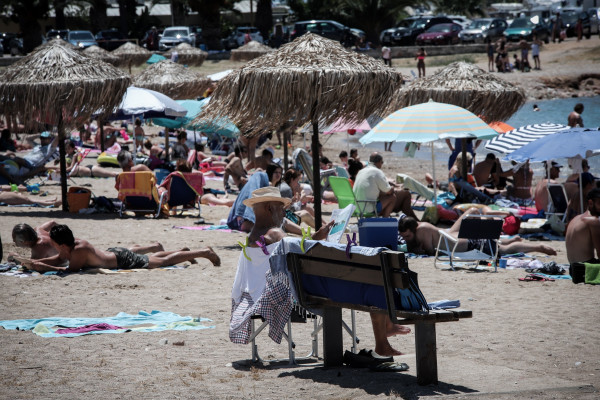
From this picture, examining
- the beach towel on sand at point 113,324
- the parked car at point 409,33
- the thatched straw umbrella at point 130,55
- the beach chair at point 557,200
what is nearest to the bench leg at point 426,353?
the beach towel on sand at point 113,324

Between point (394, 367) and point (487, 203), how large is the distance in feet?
26.7

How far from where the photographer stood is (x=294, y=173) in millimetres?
10461

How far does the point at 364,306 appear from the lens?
441 cm

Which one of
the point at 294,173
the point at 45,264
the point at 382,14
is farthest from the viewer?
the point at 382,14

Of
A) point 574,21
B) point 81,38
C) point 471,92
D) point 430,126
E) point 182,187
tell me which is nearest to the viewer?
point 430,126

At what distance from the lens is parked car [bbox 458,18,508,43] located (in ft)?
127

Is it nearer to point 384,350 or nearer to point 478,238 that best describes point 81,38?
point 478,238

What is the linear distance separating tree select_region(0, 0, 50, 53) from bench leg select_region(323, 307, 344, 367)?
124 ft

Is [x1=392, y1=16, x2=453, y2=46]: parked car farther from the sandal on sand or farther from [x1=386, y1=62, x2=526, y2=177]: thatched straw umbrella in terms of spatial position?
the sandal on sand

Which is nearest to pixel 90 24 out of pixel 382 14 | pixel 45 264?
pixel 382 14

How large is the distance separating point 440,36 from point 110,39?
16925mm

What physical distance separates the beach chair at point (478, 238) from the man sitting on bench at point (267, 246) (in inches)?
122

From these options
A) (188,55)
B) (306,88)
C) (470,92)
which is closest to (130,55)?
(188,55)

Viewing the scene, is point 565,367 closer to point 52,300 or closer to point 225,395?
point 225,395
